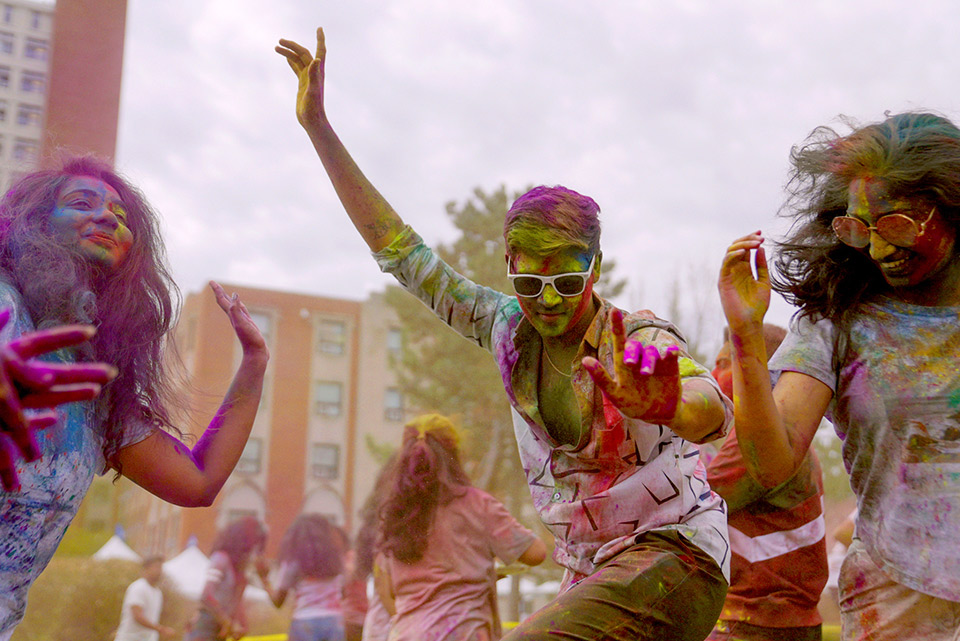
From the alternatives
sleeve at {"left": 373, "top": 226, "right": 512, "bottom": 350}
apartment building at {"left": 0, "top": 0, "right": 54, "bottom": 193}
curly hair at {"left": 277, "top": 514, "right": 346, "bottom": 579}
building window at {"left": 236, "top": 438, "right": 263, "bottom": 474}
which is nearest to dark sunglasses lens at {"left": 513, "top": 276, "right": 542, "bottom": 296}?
sleeve at {"left": 373, "top": 226, "right": 512, "bottom": 350}

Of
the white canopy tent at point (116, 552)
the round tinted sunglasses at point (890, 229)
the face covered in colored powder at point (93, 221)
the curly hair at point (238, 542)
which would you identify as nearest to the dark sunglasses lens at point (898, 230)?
the round tinted sunglasses at point (890, 229)

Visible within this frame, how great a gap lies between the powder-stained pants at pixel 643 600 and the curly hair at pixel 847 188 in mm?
817

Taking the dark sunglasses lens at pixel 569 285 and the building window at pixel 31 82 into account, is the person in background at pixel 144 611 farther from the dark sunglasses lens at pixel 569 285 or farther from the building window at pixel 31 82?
the dark sunglasses lens at pixel 569 285

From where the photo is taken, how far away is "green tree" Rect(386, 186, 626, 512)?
21.5m

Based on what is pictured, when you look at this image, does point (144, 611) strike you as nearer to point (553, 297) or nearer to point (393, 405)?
point (553, 297)

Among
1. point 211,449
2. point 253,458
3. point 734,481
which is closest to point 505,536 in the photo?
point 734,481

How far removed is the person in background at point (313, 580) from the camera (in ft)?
19.1

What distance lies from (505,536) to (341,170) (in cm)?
202

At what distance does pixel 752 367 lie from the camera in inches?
83.9

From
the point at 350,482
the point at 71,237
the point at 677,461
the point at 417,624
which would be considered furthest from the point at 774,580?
the point at 350,482

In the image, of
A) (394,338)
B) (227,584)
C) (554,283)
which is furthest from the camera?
(394,338)

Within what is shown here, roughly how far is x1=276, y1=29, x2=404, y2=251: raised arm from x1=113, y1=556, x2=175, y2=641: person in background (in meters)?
6.11

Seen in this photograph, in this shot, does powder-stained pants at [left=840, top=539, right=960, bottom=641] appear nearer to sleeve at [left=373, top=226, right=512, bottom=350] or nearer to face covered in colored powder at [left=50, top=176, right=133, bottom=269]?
sleeve at [left=373, top=226, right=512, bottom=350]

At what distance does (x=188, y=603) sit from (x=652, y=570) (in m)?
9.29
